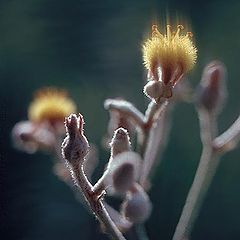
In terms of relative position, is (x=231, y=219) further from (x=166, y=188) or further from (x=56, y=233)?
(x=56, y=233)

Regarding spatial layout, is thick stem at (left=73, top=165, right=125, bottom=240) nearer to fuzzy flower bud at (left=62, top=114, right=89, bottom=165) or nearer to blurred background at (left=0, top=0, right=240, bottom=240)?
fuzzy flower bud at (left=62, top=114, right=89, bottom=165)

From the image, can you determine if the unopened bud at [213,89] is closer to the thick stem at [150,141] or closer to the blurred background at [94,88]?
the thick stem at [150,141]

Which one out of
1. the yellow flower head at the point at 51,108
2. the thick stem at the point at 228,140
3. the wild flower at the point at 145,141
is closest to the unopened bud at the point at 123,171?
the wild flower at the point at 145,141

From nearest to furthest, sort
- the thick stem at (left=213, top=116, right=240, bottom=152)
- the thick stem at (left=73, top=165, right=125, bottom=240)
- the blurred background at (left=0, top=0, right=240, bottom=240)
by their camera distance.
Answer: the thick stem at (left=73, top=165, right=125, bottom=240) → the thick stem at (left=213, top=116, right=240, bottom=152) → the blurred background at (left=0, top=0, right=240, bottom=240)

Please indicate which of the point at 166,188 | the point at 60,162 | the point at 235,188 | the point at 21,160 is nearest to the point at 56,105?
the point at 60,162

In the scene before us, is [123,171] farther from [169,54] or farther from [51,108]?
[51,108]

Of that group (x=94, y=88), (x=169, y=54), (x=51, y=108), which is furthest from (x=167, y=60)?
(x=94, y=88)

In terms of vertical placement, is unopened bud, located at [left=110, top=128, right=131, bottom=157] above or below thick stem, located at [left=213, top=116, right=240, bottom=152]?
above

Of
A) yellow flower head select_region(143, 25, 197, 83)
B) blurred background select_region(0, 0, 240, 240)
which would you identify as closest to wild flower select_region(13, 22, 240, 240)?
yellow flower head select_region(143, 25, 197, 83)
